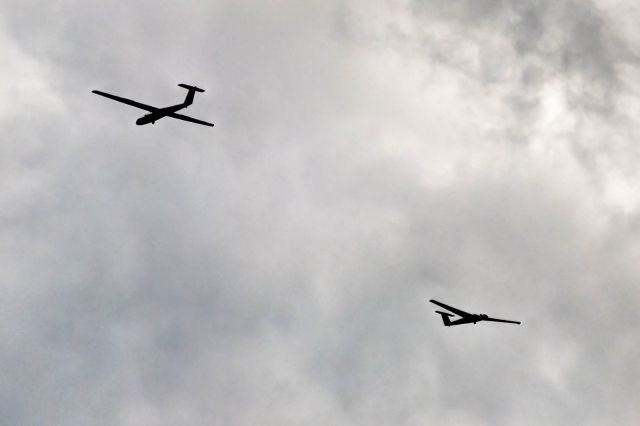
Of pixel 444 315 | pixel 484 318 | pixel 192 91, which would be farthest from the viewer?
pixel 444 315

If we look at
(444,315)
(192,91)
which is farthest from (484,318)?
(192,91)

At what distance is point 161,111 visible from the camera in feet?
445

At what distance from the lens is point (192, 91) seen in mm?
134500

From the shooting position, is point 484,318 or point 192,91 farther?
point 484,318

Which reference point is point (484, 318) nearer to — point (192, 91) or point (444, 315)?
point (444, 315)

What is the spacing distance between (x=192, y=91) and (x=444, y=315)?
8027 cm

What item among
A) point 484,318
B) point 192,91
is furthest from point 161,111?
point 484,318

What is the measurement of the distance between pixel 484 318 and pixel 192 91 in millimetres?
75823

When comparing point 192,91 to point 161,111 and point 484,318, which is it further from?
point 484,318

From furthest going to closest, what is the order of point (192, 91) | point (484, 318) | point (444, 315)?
point (444, 315)
point (484, 318)
point (192, 91)

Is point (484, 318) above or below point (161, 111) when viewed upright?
below

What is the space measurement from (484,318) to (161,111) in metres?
78.7

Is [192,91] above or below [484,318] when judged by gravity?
above

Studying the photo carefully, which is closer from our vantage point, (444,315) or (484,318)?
(484,318)
